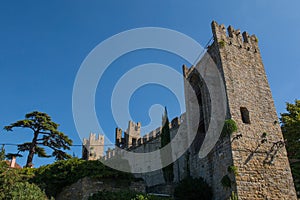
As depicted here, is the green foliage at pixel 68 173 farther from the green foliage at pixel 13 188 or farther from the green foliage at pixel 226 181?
the green foliage at pixel 226 181

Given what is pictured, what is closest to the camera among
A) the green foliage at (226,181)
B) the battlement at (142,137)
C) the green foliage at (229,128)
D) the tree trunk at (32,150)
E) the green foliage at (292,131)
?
the green foliage at (226,181)

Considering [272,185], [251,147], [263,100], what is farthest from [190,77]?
[272,185]

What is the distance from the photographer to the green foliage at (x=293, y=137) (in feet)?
52.2

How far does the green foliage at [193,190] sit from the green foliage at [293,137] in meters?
6.02

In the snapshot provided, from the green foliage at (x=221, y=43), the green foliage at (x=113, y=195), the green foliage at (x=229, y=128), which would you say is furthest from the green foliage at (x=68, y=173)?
the green foliage at (x=221, y=43)

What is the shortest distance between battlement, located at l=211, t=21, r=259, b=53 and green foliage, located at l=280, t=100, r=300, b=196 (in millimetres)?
5529

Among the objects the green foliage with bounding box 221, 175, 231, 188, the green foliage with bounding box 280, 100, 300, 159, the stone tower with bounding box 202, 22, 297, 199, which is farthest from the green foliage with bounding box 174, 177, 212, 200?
the green foliage with bounding box 280, 100, 300, 159

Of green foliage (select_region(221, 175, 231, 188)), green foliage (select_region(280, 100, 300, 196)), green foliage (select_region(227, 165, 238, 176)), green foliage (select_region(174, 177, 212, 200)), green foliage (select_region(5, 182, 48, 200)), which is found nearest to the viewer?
green foliage (select_region(5, 182, 48, 200))

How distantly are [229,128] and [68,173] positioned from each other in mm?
8890

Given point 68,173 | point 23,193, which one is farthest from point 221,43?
point 23,193

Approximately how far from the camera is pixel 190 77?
18.9m

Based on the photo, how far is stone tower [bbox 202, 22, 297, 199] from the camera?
11992 millimetres

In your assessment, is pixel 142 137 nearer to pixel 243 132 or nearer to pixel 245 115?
pixel 245 115

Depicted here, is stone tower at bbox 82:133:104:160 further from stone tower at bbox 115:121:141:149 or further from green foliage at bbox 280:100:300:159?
green foliage at bbox 280:100:300:159
